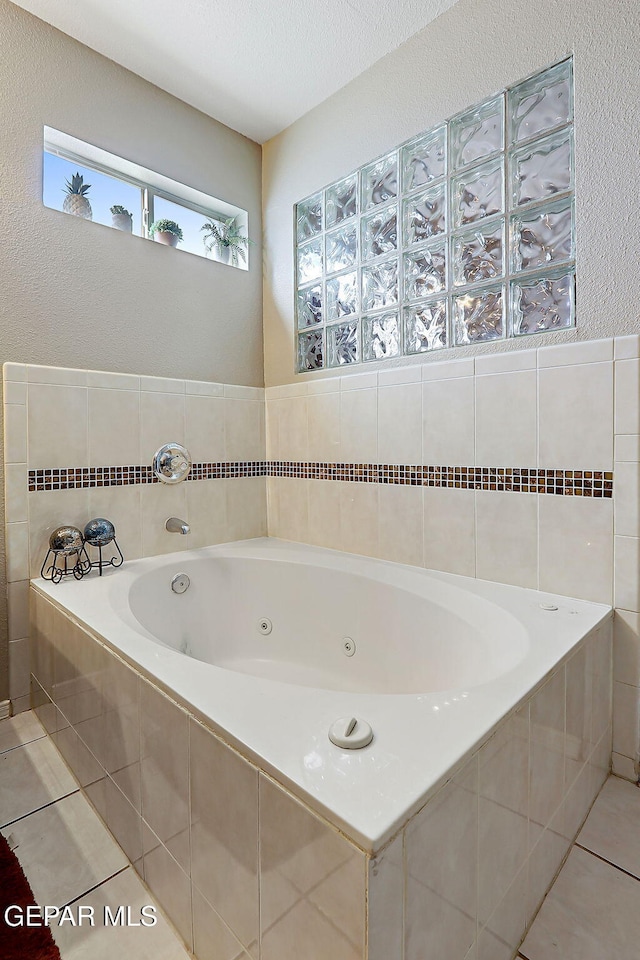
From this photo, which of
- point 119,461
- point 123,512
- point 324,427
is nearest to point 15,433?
point 119,461

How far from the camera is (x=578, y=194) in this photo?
143cm

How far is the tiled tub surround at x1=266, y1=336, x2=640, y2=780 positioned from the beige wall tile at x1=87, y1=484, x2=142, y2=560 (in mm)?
773

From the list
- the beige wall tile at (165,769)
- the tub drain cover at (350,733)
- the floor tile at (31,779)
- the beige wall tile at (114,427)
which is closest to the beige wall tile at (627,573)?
the tub drain cover at (350,733)

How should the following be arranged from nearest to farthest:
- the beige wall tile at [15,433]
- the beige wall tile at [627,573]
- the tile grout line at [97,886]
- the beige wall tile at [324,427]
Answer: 1. the tile grout line at [97,886]
2. the beige wall tile at [627,573]
3. the beige wall tile at [15,433]
4. the beige wall tile at [324,427]

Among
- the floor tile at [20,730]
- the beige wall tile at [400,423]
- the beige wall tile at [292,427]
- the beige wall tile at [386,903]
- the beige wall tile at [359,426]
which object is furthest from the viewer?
the beige wall tile at [292,427]

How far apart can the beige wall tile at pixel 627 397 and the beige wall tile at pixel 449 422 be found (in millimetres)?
438

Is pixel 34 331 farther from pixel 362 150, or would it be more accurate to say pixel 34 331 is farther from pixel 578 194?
pixel 578 194

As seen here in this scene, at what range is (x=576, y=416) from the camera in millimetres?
1436

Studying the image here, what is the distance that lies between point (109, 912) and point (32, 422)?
147 cm

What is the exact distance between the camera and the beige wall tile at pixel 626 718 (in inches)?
53.9

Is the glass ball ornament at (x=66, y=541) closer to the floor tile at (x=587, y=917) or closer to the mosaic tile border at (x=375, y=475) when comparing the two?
the mosaic tile border at (x=375, y=475)

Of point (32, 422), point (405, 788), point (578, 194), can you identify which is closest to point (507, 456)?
point (578, 194)

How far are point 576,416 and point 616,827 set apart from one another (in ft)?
3.57

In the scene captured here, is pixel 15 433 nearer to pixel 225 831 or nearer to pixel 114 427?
pixel 114 427
